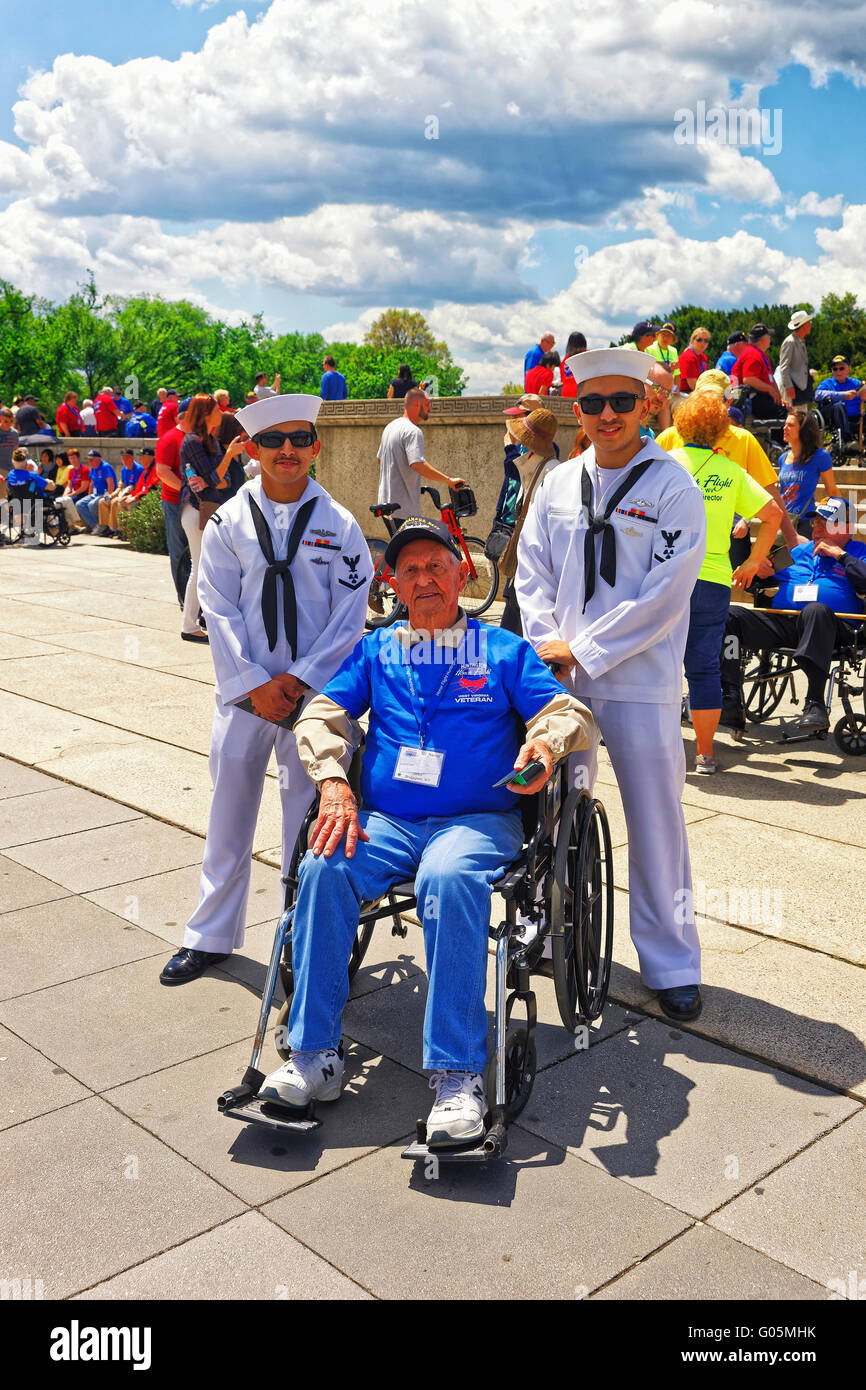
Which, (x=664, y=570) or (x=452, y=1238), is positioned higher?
(x=664, y=570)

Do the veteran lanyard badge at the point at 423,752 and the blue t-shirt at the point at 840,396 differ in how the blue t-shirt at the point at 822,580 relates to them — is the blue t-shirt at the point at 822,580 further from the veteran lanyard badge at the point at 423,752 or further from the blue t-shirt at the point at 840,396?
the blue t-shirt at the point at 840,396

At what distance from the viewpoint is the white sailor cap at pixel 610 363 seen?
13.2ft

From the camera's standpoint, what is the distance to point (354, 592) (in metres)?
4.37

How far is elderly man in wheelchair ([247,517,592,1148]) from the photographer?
3.29m

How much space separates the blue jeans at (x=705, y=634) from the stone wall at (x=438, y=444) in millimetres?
5997

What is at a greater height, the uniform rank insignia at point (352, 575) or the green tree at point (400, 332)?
the green tree at point (400, 332)

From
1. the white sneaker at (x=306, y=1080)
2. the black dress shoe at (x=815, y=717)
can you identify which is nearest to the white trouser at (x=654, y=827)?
the white sneaker at (x=306, y=1080)

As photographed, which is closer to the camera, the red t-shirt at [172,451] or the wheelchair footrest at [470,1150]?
the wheelchair footrest at [470,1150]

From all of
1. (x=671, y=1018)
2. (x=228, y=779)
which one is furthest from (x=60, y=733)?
(x=671, y=1018)

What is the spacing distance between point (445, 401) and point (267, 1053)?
10.9 meters

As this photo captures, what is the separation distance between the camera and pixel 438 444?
13.9 metres

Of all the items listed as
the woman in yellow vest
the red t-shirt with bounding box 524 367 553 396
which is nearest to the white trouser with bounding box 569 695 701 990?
the woman in yellow vest

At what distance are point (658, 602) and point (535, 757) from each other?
79 centimetres
